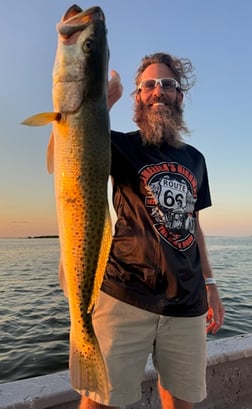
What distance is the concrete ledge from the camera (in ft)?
11.5

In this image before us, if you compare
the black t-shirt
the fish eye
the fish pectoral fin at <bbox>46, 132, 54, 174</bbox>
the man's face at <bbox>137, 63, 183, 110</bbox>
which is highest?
the man's face at <bbox>137, 63, 183, 110</bbox>

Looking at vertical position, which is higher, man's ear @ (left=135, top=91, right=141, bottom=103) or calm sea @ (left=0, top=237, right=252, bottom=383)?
man's ear @ (left=135, top=91, right=141, bottom=103)

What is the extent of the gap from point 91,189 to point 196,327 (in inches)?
59.6

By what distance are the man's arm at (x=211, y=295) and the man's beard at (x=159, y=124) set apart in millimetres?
700

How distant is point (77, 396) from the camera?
3.62 metres

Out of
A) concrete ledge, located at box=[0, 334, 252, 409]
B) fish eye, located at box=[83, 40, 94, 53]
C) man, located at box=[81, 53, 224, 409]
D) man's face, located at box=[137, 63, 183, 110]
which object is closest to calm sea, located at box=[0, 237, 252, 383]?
concrete ledge, located at box=[0, 334, 252, 409]

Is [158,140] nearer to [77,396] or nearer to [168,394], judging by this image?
[168,394]

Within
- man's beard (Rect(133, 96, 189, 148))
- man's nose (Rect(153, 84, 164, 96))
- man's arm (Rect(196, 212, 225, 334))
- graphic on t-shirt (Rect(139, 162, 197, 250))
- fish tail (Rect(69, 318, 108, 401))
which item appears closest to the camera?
fish tail (Rect(69, 318, 108, 401))

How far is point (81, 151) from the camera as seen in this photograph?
84.9 inches

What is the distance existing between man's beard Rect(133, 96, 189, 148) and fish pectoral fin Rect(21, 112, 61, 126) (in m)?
1.21

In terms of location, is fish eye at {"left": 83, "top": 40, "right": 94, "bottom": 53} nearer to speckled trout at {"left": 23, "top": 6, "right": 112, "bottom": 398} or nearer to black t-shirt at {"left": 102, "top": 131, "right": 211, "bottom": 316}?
speckled trout at {"left": 23, "top": 6, "right": 112, "bottom": 398}

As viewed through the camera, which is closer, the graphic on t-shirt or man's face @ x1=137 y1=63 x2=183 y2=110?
the graphic on t-shirt

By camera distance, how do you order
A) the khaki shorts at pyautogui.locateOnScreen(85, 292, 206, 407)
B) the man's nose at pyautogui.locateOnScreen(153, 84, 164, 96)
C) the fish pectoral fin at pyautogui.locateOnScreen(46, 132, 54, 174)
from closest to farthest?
the fish pectoral fin at pyautogui.locateOnScreen(46, 132, 54, 174) < the khaki shorts at pyautogui.locateOnScreen(85, 292, 206, 407) < the man's nose at pyautogui.locateOnScreen(153, 84, 164, 96)

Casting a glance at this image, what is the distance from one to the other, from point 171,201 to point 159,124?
68cm
